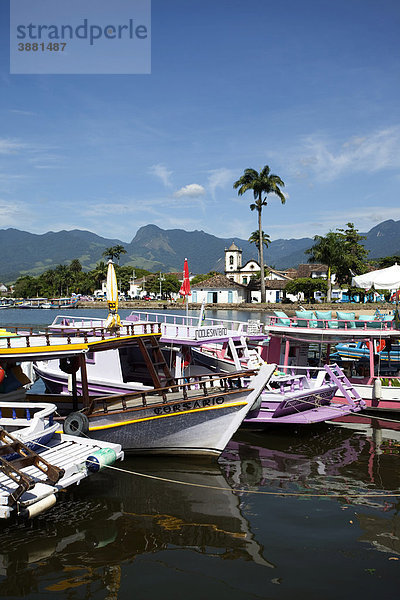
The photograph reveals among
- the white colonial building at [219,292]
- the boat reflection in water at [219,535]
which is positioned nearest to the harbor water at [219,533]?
the boat reflection in water at [219,535]

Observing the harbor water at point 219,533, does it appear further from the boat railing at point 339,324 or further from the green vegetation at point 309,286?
the green vegetation at point 309,286

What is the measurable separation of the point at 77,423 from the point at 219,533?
455 cm

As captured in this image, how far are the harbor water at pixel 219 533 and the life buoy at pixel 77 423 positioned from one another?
1.28 metres

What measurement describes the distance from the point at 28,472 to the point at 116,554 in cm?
227

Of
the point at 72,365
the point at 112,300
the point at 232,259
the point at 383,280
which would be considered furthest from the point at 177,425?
the point at 232,259

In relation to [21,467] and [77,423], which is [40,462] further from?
[77,423]

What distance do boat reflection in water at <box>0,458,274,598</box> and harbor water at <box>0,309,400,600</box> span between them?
2 cm

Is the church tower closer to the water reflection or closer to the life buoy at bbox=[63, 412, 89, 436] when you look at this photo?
the water reflection

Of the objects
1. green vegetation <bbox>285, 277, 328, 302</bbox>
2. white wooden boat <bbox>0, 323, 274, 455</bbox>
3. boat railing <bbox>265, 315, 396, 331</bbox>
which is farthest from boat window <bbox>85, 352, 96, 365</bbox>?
green vegetation <bbox>285, 277, 328, 302</bbox>

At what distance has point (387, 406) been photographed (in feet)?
57.0

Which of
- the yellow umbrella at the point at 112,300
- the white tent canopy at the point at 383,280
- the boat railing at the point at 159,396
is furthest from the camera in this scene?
the white tent canopy at the point at 383,280

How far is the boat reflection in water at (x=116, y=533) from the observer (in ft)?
25.9

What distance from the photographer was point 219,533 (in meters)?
9.20

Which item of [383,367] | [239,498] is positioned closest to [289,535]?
[239,498]
